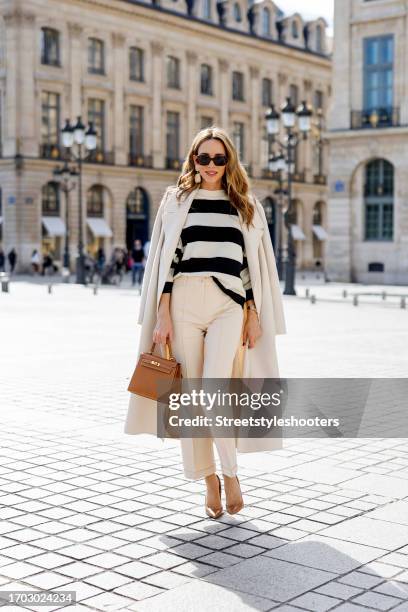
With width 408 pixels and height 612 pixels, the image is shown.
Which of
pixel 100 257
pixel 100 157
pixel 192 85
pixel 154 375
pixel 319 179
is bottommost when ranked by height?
pixel 100 257

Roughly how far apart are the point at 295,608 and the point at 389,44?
3363 cm

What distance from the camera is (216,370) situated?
520 centimetres

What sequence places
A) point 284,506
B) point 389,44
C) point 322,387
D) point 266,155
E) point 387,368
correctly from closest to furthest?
point 284,506
point 322,387
point 387,368
point 389,44
point 266,155

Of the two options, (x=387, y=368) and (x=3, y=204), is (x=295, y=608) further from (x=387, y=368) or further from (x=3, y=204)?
(x=3, y=204)

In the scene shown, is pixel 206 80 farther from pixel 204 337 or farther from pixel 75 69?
pixel 204 337

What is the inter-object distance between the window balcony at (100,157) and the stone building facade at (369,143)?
1879 cm

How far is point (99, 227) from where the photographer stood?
53125 mm

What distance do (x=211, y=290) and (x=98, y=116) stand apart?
50.0 m

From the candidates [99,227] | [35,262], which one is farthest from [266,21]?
[35,262]

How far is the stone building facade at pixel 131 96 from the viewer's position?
163ft

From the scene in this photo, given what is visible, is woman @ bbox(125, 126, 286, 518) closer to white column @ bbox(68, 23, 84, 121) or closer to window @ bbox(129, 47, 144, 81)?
white column @ bbox(68, 23, 84, 121)

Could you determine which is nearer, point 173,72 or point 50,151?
point 50,151

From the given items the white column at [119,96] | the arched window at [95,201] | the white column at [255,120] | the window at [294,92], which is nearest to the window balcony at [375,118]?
the arched window at [95,201]

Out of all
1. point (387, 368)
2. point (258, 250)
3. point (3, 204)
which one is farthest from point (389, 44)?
point (258, 250)
